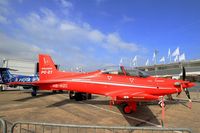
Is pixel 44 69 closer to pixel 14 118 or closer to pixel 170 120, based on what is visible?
pixel 14 118

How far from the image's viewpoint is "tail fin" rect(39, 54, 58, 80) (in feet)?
44.4

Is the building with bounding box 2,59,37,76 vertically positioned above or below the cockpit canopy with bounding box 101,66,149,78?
above

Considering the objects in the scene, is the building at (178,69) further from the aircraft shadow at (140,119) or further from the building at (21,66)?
the aircraft shadow at (140,119)

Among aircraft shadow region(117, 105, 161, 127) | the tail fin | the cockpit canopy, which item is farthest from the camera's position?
the tail fin

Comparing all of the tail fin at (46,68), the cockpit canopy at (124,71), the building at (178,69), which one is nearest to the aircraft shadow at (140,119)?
the cockpit canopy at (124,71)

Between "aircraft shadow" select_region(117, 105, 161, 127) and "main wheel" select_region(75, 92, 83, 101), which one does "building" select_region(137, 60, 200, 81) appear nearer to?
"main wheel" select_region(75, 92, 83, 101)

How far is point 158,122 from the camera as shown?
845 centimetres

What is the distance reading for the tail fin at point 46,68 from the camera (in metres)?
13.5

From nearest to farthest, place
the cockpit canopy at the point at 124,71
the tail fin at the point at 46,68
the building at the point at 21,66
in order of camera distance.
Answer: the cockpit canopy at the point at 124,71 < the tail fin at the point at 46,68 < the building at the point at 21,66

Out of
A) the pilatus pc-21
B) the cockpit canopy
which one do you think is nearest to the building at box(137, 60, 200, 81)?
the pilatus pc-21

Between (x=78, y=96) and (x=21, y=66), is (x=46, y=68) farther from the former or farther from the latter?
(x=21, y=66)

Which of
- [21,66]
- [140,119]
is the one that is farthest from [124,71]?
[21,66]


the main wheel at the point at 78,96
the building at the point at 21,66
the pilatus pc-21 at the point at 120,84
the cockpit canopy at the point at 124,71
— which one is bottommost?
the main wheel at the point at 78,96

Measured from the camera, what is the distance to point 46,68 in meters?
13.8
